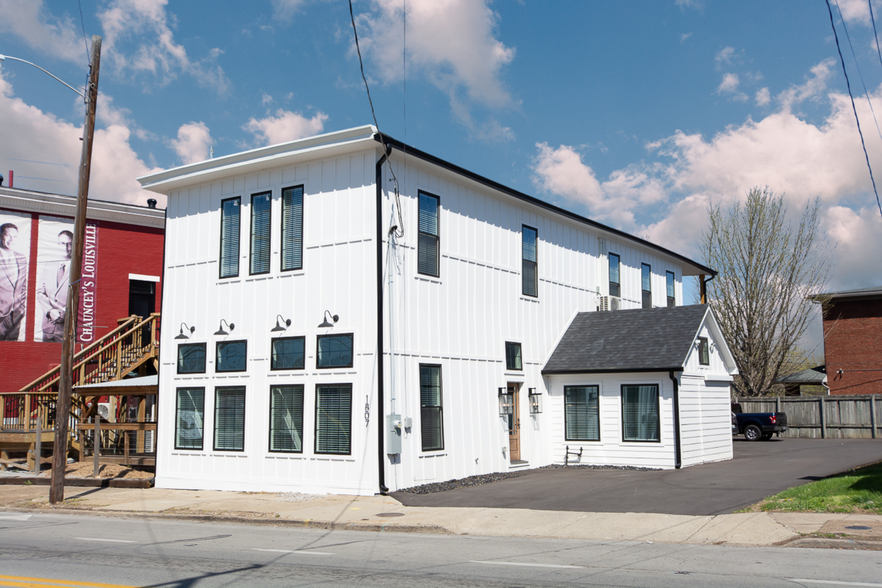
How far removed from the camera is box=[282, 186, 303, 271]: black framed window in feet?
59.5

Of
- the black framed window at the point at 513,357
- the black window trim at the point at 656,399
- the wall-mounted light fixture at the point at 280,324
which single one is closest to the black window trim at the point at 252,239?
the wall-mounted light fixture at the point at 280,324

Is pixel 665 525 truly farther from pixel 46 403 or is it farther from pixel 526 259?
pixel 46 403

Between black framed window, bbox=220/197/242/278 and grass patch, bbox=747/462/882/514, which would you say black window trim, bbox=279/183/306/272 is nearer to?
black framed window, bbox=220/197/242/278

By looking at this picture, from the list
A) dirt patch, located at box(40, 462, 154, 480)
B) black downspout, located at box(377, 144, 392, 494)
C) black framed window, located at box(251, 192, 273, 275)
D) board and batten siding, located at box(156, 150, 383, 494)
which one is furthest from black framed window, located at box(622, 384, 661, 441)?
dirt patch, located at box(40, 462, 154, 480)

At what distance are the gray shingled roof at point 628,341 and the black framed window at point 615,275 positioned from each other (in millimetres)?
A: 2792

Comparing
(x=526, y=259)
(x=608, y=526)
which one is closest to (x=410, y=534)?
(x=608, y=526)

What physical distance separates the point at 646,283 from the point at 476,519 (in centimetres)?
1892

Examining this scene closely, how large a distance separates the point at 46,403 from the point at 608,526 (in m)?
19.5

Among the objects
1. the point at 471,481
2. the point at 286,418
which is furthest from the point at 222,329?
the point at 471,481

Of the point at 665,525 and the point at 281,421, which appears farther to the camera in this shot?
the point at 281,421

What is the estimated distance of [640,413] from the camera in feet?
68.0

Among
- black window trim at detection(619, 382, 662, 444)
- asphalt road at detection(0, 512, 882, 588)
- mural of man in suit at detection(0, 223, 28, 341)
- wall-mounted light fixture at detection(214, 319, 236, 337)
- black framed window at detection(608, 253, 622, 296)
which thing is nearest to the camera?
asphalt road at detection(0, 512, 882, 588)

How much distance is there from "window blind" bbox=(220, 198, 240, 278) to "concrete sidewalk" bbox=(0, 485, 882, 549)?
545 cm

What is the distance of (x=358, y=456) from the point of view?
650 inches
